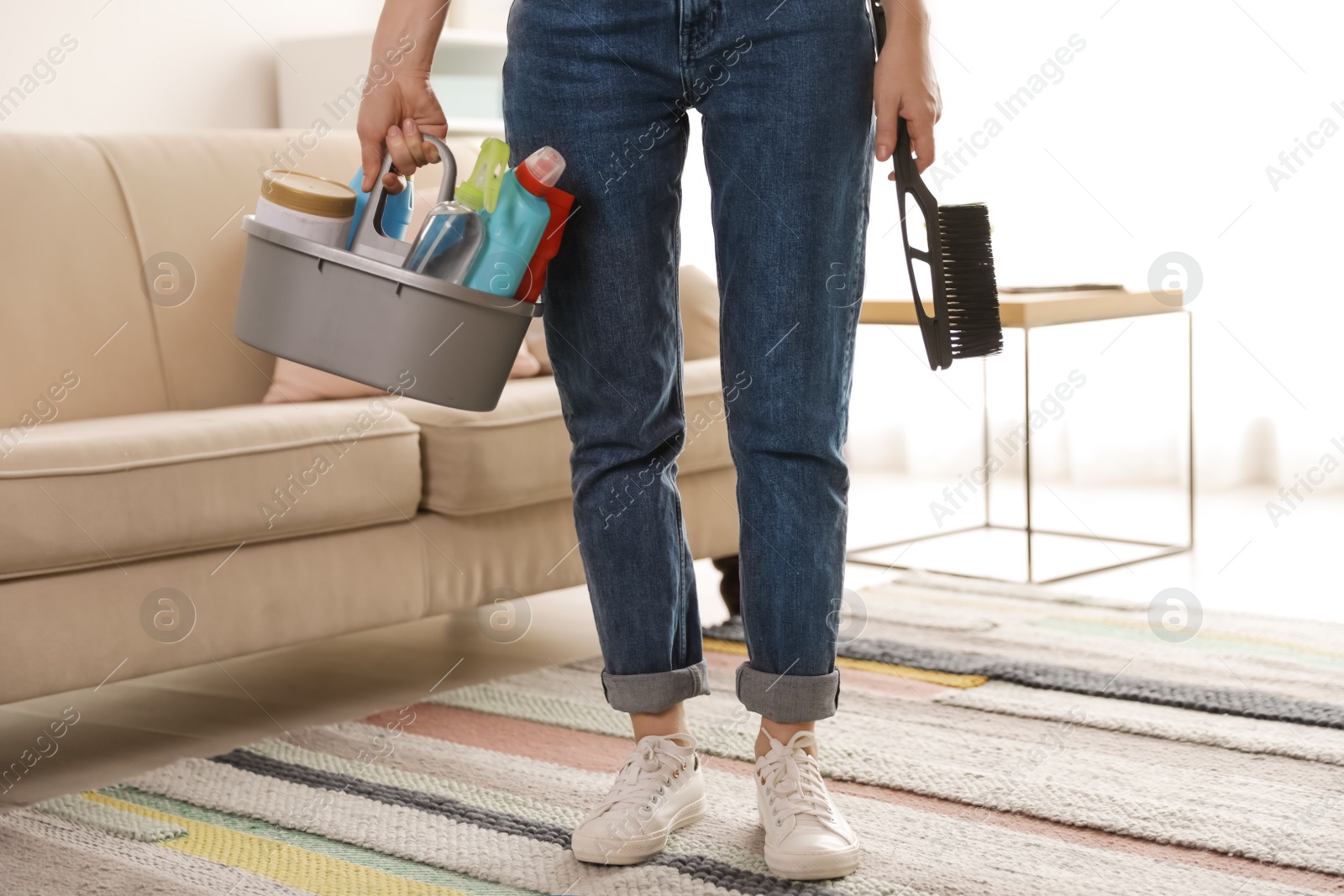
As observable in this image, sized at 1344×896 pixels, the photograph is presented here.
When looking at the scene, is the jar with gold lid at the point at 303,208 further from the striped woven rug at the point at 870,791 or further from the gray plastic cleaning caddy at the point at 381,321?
the striped woven rug at the point at 870,791

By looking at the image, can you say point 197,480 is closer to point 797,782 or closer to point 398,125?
point 398,125

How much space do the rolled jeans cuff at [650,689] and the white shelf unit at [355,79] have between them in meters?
1.96

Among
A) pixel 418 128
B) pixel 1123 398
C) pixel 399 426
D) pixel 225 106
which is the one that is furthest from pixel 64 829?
pixel 1123 398

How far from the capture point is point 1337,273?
2885 mm

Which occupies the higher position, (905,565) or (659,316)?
(659,316)

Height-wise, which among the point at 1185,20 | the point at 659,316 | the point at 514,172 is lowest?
the point at 659,316

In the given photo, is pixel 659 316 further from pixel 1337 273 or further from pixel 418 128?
pixel 1337 273

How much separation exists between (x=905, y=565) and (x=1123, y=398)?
1043 millimetres

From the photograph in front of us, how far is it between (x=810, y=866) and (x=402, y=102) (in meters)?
0.67

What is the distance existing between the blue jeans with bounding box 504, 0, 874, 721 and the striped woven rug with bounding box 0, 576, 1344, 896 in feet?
0.60

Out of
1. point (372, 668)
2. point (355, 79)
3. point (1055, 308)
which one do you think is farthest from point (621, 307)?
point (355, 79)

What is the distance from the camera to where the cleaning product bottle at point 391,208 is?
1.04 meters

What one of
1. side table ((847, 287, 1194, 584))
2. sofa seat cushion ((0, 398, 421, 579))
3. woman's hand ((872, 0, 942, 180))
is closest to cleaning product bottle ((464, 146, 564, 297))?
woman's hand ((872, 0, 942, 180))

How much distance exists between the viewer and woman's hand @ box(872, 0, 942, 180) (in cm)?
98
